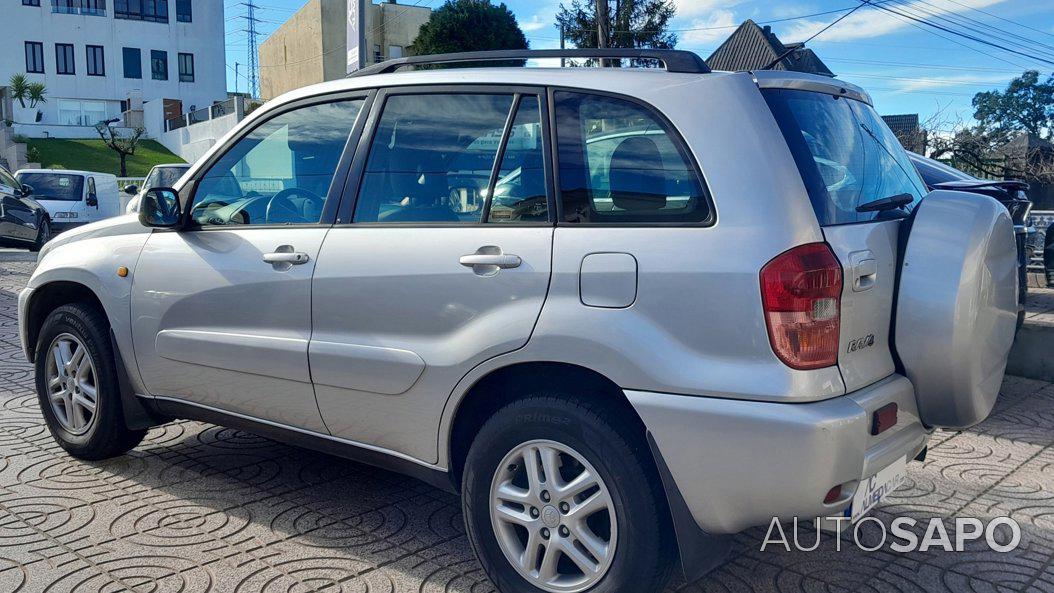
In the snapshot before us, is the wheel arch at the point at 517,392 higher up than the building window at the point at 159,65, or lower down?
lower down

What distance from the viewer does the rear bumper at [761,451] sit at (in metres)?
2.45

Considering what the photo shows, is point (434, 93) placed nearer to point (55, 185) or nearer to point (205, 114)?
point (55, 185)

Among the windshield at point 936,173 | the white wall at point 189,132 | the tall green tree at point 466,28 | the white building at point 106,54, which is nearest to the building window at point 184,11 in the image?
the white building at point 106,54

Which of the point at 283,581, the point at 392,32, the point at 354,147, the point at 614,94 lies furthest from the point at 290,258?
the point at 392,32

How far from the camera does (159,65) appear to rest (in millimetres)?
59844

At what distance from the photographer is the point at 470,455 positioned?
9.96 feet

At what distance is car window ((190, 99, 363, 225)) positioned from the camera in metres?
3.62

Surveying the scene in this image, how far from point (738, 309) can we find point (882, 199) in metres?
0.87

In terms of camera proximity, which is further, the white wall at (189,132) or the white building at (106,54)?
the white building at (106,54)

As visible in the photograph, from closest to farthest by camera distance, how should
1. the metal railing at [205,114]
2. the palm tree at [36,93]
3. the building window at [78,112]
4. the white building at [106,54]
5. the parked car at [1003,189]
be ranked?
the parked car at [1003,189] → the metal railing at [205,114] → the palm tree at [36,93] → the white building at [106,54] → the building window at [78,112]

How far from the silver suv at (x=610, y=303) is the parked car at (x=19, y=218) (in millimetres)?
15490

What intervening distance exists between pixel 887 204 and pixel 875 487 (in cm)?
93

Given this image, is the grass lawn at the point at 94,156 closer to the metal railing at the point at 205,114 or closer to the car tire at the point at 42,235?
the metal railing at the point at 205,114

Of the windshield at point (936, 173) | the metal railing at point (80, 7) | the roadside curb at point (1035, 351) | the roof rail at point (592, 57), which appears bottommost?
the roadside curb at point (1035, 351)
